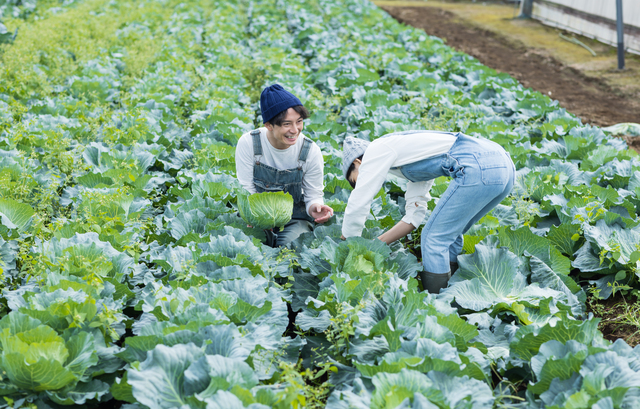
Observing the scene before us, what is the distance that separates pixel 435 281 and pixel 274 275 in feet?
3.13

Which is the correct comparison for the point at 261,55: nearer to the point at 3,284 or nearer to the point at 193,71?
the point at 193,71

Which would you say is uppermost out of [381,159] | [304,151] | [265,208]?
[381,159]

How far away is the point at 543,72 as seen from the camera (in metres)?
11.6

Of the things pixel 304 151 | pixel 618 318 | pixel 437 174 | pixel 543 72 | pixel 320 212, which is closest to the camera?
pixel 437 174

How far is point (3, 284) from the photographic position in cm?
307

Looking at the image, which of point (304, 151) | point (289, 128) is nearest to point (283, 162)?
point (304, 151)

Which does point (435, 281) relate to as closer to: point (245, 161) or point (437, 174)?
point (437, 174)

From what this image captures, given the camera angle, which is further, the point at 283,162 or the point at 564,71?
the point at 564,71

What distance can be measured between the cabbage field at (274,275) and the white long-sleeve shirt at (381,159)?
23cm

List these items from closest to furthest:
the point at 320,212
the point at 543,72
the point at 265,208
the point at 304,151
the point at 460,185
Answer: the point at 460,185
the point at 265,208
the point at 320,212
the point at 304,151
the point at 543,72

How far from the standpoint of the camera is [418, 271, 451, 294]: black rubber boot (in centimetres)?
316

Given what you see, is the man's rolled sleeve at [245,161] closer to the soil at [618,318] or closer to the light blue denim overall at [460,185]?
the light blue denim overall at [460,185]

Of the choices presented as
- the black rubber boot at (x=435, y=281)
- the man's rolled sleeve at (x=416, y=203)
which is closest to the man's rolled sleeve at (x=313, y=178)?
the man's rolled sleeve at (x=416, y=203)

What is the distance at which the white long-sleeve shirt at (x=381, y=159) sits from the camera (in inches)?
115
